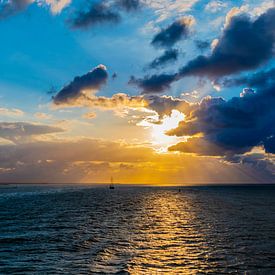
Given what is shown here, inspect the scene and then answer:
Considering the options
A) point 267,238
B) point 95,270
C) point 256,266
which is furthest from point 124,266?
point 267,238

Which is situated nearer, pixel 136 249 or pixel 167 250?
pixel 167 250

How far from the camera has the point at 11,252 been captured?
1371 inches

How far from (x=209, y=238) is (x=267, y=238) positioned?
25.7ft

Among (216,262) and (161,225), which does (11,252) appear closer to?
(216,262)

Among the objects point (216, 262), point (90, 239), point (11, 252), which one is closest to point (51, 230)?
point (90, 239)

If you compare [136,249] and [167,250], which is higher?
[136,249]

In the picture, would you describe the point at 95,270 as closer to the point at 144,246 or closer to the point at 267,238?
the point at 144,246

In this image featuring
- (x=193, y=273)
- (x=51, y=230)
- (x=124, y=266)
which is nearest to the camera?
(x=193, y=273)

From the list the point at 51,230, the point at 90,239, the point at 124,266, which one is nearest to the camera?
the point at 124,266

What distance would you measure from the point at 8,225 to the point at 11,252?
2443cm

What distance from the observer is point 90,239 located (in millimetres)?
43062

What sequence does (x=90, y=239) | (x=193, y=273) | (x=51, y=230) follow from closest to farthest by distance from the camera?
(x=193, y=273) → (x=90, y=239) → (x=51, y=230)

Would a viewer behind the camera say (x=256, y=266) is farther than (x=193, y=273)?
Yes

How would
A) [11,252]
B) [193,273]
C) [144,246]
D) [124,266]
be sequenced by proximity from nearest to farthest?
[193,273] < [124,266] < [11,252] < [144,246]
